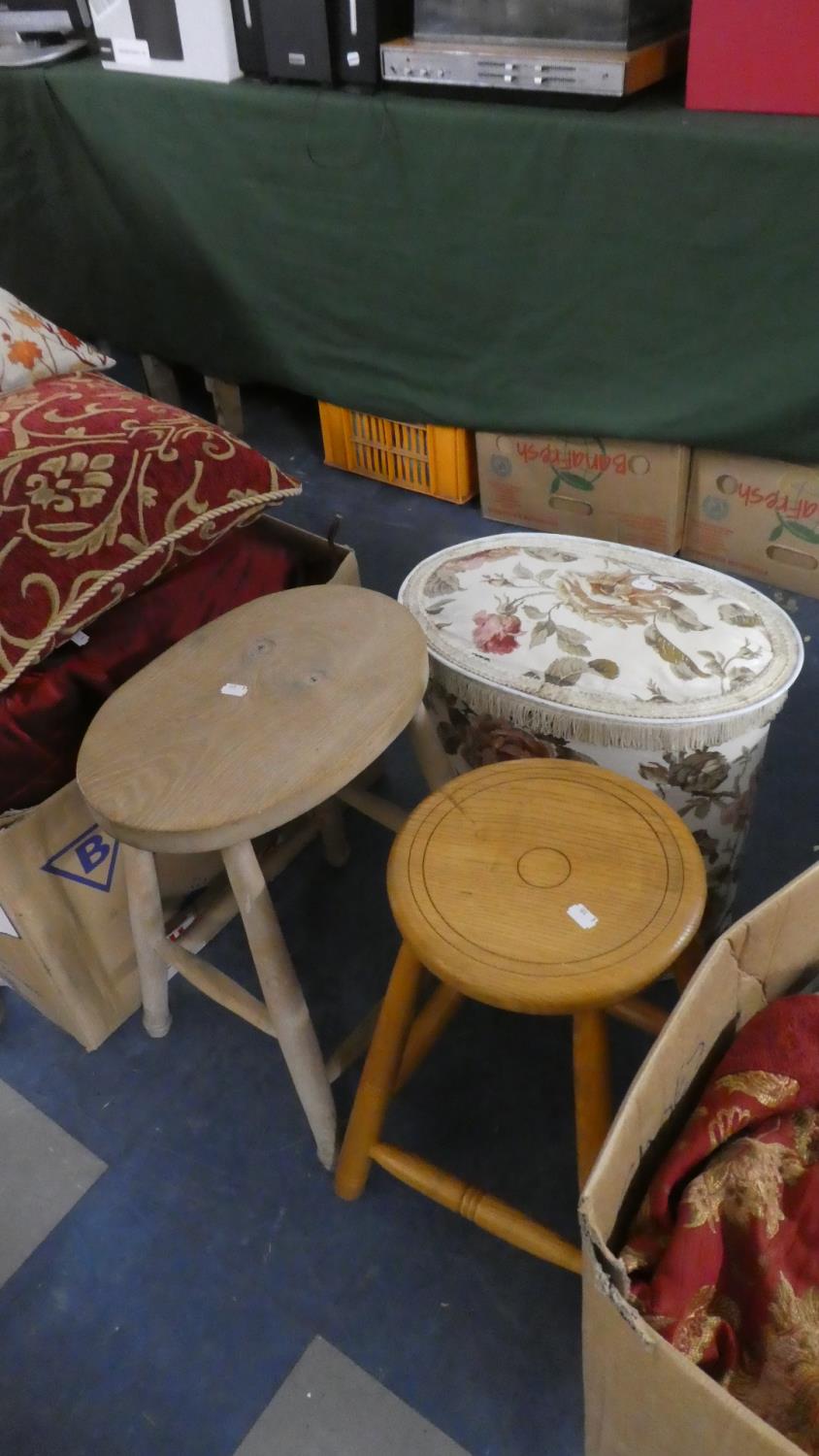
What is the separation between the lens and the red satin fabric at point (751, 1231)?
2.23ft

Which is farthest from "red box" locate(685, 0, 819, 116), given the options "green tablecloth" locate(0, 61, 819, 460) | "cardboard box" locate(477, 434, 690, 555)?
"cardboard box" locate(477, 434, 690, 555)

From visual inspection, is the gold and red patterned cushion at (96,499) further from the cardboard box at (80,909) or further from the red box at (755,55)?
the red box at (755,55)

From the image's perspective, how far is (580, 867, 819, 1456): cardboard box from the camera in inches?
22.1

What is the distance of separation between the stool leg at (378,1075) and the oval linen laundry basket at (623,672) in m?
0.32

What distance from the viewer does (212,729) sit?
91cm

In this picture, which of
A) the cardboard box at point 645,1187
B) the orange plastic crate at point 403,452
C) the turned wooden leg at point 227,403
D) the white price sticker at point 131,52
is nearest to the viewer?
the cardboard box at point 645,1187

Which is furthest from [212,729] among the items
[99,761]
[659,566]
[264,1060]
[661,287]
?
[661,287]

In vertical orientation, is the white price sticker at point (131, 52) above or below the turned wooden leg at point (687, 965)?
above

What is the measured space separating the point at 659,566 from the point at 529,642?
0.80 ft

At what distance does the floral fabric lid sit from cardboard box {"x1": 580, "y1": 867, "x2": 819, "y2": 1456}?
25 cm

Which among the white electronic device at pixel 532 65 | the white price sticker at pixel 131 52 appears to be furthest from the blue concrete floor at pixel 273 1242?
the white price sticker at pixel 131 52

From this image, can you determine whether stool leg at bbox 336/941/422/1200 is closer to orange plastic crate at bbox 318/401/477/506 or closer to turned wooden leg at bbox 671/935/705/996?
turned wooden leg at bbox 671/935/705/996

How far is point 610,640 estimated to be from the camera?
3.45 feet

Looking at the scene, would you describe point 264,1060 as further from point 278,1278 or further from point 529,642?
point 529,642
